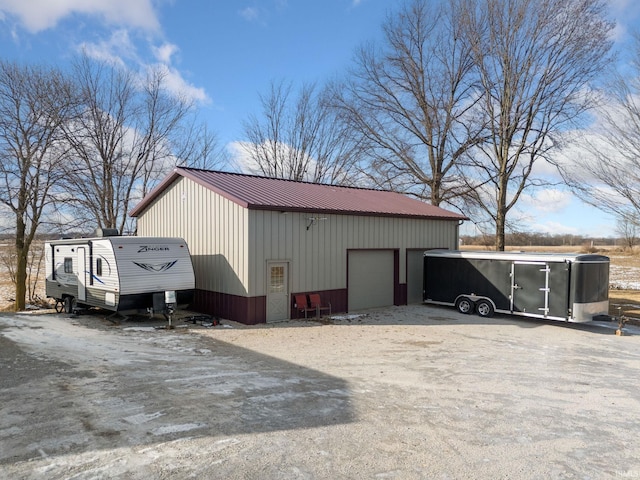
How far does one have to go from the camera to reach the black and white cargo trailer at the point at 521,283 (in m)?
12.1

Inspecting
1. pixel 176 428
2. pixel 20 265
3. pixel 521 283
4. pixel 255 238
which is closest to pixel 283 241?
pixel 255 238

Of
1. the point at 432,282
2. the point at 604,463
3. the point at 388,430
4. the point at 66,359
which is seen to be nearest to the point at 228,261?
the point at 66,359

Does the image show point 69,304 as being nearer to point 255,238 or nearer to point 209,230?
point 209,230

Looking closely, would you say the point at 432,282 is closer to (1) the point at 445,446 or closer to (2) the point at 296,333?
(2) the point at 296,333

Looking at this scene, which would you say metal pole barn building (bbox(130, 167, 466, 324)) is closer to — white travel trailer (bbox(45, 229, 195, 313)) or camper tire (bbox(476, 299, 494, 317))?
white travel trailer (bbox(45, 229, 195, 313))

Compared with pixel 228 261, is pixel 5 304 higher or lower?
lower

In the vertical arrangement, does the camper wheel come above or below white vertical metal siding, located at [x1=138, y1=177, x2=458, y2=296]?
below

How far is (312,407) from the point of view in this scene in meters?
5.67

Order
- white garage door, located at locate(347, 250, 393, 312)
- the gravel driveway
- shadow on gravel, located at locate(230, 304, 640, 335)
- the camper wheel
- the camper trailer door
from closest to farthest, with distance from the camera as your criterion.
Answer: the gravel driveway → shadow on gravel, located at locate(230, 304, 640, 335) → the camper trailer door → the camper wheel → white garage door, located at locate(347, 250, 393, 312)

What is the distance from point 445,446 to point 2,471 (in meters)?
4.15

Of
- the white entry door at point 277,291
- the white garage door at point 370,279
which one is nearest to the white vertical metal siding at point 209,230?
the white entry door at point 277,291

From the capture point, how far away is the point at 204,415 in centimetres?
523

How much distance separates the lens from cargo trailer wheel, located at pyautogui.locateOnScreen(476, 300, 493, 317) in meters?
14.0

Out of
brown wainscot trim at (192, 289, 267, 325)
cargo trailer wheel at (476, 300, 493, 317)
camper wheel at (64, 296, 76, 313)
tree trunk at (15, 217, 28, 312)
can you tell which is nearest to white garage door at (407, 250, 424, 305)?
cargo trailer wheel at (476, 300, 493, 317)
